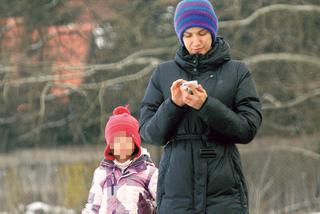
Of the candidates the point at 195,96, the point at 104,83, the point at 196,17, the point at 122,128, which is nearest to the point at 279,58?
the point at 104,83

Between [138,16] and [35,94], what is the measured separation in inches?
83.3

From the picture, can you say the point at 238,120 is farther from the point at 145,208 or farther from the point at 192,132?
the point at 145,208

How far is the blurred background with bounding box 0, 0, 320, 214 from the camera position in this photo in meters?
10.4

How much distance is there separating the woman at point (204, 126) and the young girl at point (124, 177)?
81 centimetres

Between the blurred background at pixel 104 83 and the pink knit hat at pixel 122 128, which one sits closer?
the pink knit hat at pixel 122 128

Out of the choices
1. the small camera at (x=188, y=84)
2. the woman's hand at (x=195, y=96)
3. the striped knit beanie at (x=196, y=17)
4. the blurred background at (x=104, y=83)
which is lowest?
the woman's hand at (x=195, y=96)

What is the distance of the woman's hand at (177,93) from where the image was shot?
9.18 ft

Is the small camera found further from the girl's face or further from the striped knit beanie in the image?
the girl's face

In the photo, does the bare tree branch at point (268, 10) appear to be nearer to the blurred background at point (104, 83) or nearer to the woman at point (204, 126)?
the blurred background at point (104, 83)

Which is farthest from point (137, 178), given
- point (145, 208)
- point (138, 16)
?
point (138, 16)

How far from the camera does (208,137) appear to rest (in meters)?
2.91

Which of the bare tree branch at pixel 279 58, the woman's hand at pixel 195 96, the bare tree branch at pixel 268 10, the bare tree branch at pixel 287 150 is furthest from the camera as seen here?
the bare tree branch at pixel 279 58

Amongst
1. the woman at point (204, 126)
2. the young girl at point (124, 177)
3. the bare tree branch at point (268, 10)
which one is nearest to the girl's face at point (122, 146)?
the young girl at point (124, 177)

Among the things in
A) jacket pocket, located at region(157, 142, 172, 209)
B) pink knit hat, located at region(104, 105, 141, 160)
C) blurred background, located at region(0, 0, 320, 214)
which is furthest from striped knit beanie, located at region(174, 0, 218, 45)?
blurred background, located at region(0, 0, 320, 214)
